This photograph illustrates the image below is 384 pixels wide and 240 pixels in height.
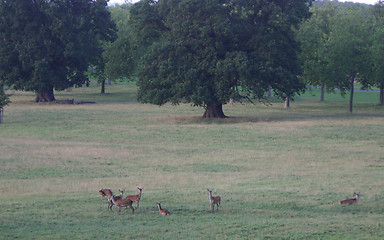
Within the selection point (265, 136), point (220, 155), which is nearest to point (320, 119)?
point (265, 136)

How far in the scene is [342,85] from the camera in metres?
53.2

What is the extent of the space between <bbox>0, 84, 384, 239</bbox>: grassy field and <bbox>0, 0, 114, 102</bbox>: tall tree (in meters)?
18.1

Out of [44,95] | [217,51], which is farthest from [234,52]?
[44,95]

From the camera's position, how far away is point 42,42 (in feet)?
195

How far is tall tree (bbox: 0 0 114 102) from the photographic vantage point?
5884cm

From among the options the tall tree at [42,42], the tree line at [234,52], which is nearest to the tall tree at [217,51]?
the tree line at [234,52]

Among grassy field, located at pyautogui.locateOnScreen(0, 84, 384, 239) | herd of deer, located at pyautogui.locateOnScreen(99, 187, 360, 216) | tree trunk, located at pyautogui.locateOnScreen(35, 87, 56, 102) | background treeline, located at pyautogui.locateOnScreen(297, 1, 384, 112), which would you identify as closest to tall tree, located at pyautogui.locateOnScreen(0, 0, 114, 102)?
tree trunk, located at pyautogui.locateOnScreen(35, 87, 56, 102)

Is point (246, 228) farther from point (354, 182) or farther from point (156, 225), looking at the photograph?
point (354, 182)

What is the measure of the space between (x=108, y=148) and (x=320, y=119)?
22015 millimetres

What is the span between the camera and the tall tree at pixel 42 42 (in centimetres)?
5884

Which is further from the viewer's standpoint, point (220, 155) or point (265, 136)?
point (265, 136)

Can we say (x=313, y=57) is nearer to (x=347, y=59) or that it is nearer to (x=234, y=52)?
(x=347, y=59)

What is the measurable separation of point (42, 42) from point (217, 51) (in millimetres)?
25547

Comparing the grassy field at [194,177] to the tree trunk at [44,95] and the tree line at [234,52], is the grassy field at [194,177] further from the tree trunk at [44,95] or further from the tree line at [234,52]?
the tree trunk at [44,95]
